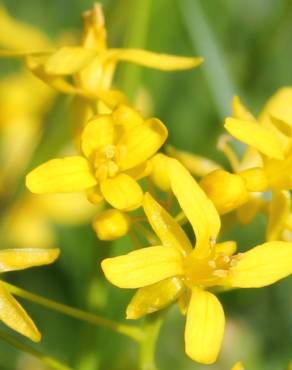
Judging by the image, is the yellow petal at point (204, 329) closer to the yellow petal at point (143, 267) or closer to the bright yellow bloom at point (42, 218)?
the yellow petal at point (143, 267)

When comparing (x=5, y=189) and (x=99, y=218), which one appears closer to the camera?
(x=99, y=218)

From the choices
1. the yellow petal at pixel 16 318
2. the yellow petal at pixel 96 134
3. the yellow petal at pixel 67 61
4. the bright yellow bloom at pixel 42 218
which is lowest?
the bright yellow bloom at pixel 42 218

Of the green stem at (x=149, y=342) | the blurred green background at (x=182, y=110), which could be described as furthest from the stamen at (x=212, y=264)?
the blurred green background at (x=182, y=110)

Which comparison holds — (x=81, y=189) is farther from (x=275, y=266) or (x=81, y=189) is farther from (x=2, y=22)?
(x=2, y=22)

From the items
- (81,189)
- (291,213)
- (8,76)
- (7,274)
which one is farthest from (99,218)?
(8,76)

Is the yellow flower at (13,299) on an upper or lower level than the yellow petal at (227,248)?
upper
